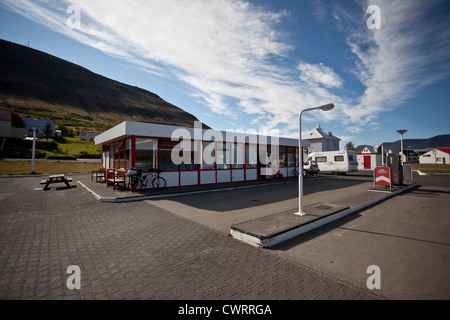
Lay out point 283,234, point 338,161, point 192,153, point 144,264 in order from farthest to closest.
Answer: point 338,161 < point 192,153 < point 283,234 < point 144,264

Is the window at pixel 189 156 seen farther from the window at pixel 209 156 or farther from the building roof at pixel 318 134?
the building roof at pixel 318 134

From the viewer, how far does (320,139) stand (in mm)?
38875

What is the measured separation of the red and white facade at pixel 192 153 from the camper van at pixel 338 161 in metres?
8.56

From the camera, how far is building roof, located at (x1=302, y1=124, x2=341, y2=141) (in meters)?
39.1

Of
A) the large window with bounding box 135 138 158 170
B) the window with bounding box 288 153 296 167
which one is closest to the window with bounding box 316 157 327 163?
the window with bounding box 288 153 296 167

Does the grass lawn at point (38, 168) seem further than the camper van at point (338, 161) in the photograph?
No

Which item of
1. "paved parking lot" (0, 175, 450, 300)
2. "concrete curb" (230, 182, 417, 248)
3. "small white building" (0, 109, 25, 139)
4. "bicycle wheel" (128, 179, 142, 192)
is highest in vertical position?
"small white building" (0, 109, 25, 139)

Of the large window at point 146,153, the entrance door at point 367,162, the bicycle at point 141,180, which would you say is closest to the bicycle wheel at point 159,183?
the bicycle at point 141,180

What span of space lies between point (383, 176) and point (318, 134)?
29.1m

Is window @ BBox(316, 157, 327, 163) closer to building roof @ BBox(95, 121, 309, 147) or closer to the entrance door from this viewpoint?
building roof @ BBox(95, 121, 309, 147)

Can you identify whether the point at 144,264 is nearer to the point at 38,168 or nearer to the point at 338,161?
the point at 338,161

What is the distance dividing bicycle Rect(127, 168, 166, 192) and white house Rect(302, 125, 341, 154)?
32.7 m

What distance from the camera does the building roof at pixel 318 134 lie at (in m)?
39.1

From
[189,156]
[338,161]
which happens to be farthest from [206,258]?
[338,161]
